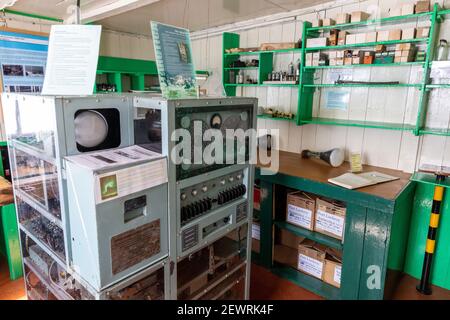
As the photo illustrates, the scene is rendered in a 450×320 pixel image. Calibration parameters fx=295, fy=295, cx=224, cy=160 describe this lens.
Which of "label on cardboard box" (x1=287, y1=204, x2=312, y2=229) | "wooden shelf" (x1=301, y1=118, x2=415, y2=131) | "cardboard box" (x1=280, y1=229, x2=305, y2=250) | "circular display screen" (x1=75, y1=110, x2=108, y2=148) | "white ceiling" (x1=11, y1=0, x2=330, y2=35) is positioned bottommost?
"cardboard box" (x1=280, y1=229, x2=305, y2=250)

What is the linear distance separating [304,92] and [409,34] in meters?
0.86

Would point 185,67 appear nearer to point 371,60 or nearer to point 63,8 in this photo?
point 371,60

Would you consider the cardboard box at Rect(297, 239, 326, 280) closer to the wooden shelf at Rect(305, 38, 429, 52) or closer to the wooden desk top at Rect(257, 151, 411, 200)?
the wooden desk top at Rect(257, 151, 411, 200)

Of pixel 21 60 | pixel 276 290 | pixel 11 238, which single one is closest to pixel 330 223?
pixel 276 290

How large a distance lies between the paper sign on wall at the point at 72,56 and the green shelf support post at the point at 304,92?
1823 mm

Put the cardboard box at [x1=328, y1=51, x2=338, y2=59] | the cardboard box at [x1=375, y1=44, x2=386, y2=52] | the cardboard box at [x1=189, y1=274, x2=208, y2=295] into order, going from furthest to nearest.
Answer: the cardboard box at [x1=328, y1=51, x2=338, y2=59], the cardboard box at [x1=375, y1=44, x2=386, y2=52], the cardboard box at [x1=189, y1=274, x2=208, y2=295]

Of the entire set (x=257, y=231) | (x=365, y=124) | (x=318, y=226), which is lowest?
(x=257, y=231)

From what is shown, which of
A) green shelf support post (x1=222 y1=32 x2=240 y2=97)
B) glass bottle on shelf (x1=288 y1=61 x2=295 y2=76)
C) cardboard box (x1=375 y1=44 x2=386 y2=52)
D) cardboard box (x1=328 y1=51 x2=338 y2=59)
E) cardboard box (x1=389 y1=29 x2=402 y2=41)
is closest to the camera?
cardboard box (x1=389 y1=29 x2=402 y2=41)

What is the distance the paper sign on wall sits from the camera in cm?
114

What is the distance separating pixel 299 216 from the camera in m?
2.38

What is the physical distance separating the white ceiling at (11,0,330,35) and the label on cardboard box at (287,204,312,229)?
175cm

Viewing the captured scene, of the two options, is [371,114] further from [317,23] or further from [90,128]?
[90,128]

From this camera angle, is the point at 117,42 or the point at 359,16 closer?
the point at 359,16

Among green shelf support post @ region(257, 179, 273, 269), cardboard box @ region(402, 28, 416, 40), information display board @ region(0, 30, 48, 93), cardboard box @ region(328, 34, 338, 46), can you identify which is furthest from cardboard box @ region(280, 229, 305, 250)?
information display board @ region(0, 30, 48, 93)
